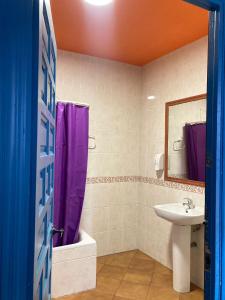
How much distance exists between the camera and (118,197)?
3295 millimetres

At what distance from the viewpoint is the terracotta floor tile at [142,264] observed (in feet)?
9.46

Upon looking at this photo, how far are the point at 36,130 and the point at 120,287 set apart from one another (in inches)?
93.4

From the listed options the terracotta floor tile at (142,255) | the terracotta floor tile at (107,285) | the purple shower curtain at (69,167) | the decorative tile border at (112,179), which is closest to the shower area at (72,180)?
the purple shower curtain at (69,167)

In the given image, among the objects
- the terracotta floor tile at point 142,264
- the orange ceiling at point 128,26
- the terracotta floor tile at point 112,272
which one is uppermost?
the orange ceiling at point 128,26

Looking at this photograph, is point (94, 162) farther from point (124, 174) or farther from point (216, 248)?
point (216, 248)

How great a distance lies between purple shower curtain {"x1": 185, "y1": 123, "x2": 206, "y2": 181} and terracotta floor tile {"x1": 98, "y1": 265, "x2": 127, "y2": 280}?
137cm

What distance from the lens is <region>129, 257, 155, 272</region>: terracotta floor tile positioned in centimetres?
288

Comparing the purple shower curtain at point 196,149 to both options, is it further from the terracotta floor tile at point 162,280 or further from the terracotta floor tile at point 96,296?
the terracotta floor tile at point 96,296

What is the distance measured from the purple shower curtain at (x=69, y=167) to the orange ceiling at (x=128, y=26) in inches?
29.8

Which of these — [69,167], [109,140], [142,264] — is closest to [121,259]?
[142,264]

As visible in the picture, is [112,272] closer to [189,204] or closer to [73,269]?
[73,269]

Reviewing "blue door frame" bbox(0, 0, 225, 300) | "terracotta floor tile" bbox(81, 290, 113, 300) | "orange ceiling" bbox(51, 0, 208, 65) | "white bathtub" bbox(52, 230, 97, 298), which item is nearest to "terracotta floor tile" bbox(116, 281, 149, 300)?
"terracotta floor tile" bbox(81, 290, 113, 300)

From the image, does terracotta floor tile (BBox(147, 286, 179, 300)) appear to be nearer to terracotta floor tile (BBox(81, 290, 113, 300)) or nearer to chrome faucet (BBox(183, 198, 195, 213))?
terracotta floor tile (BBox(81, 290, 113, 300))

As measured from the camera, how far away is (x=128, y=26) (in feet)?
7.50
